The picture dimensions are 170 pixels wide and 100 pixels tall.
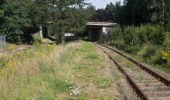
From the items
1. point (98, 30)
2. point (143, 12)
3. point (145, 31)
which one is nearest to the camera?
point (145, 31)

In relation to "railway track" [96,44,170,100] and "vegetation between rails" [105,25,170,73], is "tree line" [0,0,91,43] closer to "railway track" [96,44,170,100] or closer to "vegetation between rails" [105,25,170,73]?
"vegetation between rails" [105,25,170,73]

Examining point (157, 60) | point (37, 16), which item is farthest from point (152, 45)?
point (37, 16)

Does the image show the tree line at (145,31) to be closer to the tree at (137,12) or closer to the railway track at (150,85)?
the tree at (137,12)

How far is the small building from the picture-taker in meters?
98.1

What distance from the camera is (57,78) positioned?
1452 cm

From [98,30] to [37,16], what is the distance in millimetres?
40101

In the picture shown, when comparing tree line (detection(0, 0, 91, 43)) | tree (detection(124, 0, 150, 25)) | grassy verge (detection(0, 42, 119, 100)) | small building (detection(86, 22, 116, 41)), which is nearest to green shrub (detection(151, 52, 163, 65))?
grassy verge (detection(0, 42, 119, 100))

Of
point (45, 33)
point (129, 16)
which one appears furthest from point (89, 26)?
point (129, 16)

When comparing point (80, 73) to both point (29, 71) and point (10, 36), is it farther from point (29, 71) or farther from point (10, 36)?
point (10, 36)

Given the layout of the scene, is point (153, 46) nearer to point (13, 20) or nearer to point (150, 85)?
point (150, 85)

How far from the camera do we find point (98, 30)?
10519 centimetres

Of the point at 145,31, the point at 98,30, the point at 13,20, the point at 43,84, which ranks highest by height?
the point at 43,84

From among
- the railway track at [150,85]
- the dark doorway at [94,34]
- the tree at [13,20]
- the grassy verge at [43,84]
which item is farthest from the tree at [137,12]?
the grassy verge at [43,84]

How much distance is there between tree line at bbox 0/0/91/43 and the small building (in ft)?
82.8
